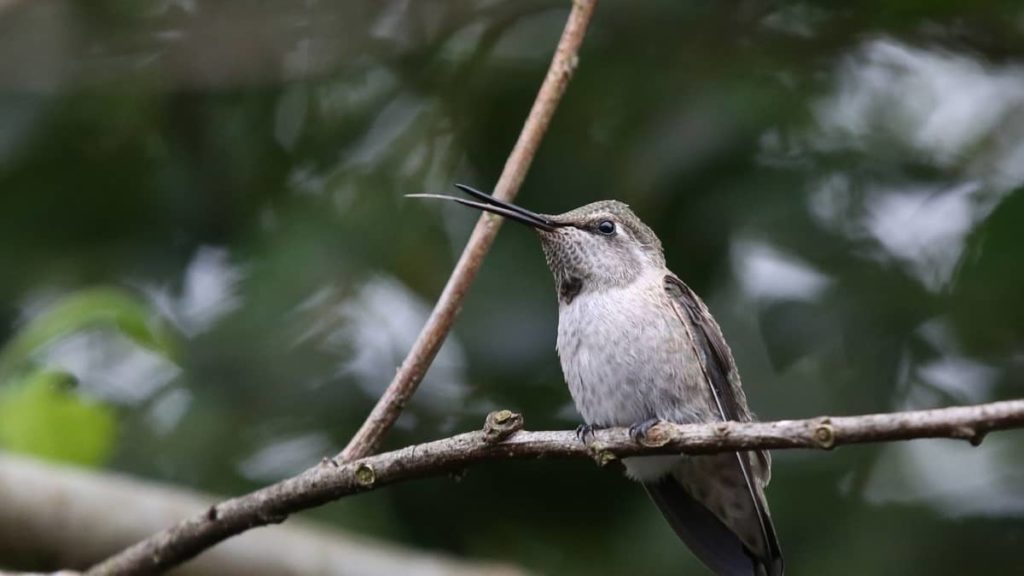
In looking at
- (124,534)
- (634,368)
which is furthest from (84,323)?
(634,368)

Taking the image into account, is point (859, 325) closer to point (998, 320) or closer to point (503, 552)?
point (998, 320)

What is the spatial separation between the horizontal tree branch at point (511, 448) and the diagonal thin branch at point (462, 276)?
19cm

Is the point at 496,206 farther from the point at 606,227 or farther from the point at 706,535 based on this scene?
the point at 706,535

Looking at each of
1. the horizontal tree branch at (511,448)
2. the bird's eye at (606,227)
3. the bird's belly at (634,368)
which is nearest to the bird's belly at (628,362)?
the bird's belly at (634,368)

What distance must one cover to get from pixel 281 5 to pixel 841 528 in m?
2.90

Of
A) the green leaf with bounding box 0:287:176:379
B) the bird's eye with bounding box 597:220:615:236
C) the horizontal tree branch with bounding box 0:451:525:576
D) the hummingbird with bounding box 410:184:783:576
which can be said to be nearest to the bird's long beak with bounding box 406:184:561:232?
the hummingbird with bounding box 410:184:783:576

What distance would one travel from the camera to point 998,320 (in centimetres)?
402

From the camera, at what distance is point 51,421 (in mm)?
3326

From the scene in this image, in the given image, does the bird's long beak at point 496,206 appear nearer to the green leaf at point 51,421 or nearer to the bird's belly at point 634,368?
the bird's belly at point 634,368

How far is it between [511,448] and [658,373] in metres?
0.97

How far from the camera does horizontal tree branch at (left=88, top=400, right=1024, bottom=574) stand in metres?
1.73

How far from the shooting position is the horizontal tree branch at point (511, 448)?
1729 mm

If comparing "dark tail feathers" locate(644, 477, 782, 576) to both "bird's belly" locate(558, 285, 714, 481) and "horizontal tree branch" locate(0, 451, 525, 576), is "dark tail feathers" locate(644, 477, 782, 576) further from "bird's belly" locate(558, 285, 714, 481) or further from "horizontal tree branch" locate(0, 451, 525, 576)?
"horizontal tree branch" locate(0, 451, 525, 576)

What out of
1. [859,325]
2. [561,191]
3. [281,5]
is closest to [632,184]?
[561,191]
